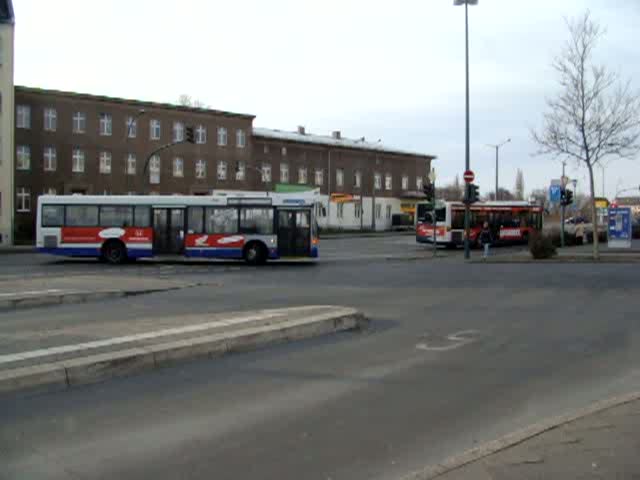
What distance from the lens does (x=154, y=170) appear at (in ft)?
195

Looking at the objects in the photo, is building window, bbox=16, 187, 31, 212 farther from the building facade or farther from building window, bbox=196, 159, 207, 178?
building window, bbox=196, 159, 207, 178

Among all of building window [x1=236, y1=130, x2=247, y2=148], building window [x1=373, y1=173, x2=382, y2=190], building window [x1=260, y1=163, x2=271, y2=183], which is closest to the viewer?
building window [x1=236, y1=130, x2=247, y2=148]

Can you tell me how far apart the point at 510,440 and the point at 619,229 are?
107 feet

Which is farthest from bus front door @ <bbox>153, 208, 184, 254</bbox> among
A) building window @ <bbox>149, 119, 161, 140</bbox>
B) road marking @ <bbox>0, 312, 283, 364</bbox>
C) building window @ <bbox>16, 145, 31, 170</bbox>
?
building window @ <bbox>149, 119, 161, 140</bbox>

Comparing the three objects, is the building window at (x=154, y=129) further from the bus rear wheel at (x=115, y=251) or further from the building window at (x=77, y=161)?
the bus rear wheel at (x=115, y=251)

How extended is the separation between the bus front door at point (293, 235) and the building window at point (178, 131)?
1449 inches

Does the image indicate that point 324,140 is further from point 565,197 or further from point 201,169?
point 565,197

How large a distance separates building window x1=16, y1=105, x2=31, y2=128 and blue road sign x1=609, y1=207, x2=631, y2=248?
42.2m

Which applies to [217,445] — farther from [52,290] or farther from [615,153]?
[615,153]

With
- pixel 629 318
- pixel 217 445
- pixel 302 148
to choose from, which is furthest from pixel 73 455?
pixel 302 148

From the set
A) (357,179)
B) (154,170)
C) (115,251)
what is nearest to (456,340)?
(115,251)

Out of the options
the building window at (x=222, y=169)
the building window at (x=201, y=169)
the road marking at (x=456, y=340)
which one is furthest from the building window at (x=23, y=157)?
the road marking at (x=456, y=340)

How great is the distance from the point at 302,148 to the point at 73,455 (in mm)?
70425

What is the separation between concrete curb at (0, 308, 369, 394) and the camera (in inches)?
263
